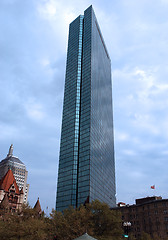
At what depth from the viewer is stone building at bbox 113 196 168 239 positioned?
8762cm

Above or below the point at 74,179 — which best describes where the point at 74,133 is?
above

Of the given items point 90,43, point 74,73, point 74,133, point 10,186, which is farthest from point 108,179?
point 90,43

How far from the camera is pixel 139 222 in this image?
95.4 meters

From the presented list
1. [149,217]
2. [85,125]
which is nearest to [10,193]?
[85,125]

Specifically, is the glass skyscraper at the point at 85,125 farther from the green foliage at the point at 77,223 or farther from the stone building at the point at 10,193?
the green foliage at the point at 77,223

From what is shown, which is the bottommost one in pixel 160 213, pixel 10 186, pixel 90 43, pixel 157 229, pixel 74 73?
pixel 157 229

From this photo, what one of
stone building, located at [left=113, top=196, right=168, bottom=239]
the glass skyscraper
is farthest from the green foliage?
stone building, located at [left=113, top=196, right=168, bottom=239]

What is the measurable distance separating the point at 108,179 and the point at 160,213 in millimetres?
38608

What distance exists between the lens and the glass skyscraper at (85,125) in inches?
3802

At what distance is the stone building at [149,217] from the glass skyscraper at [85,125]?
48.3 ft

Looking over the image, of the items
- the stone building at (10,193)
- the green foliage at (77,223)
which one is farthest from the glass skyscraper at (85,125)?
the green foliage at (77,223)

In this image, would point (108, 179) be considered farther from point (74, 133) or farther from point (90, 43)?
point (90, 43)

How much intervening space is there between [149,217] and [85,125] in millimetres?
46186

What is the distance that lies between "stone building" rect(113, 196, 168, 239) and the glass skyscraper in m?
14.7
